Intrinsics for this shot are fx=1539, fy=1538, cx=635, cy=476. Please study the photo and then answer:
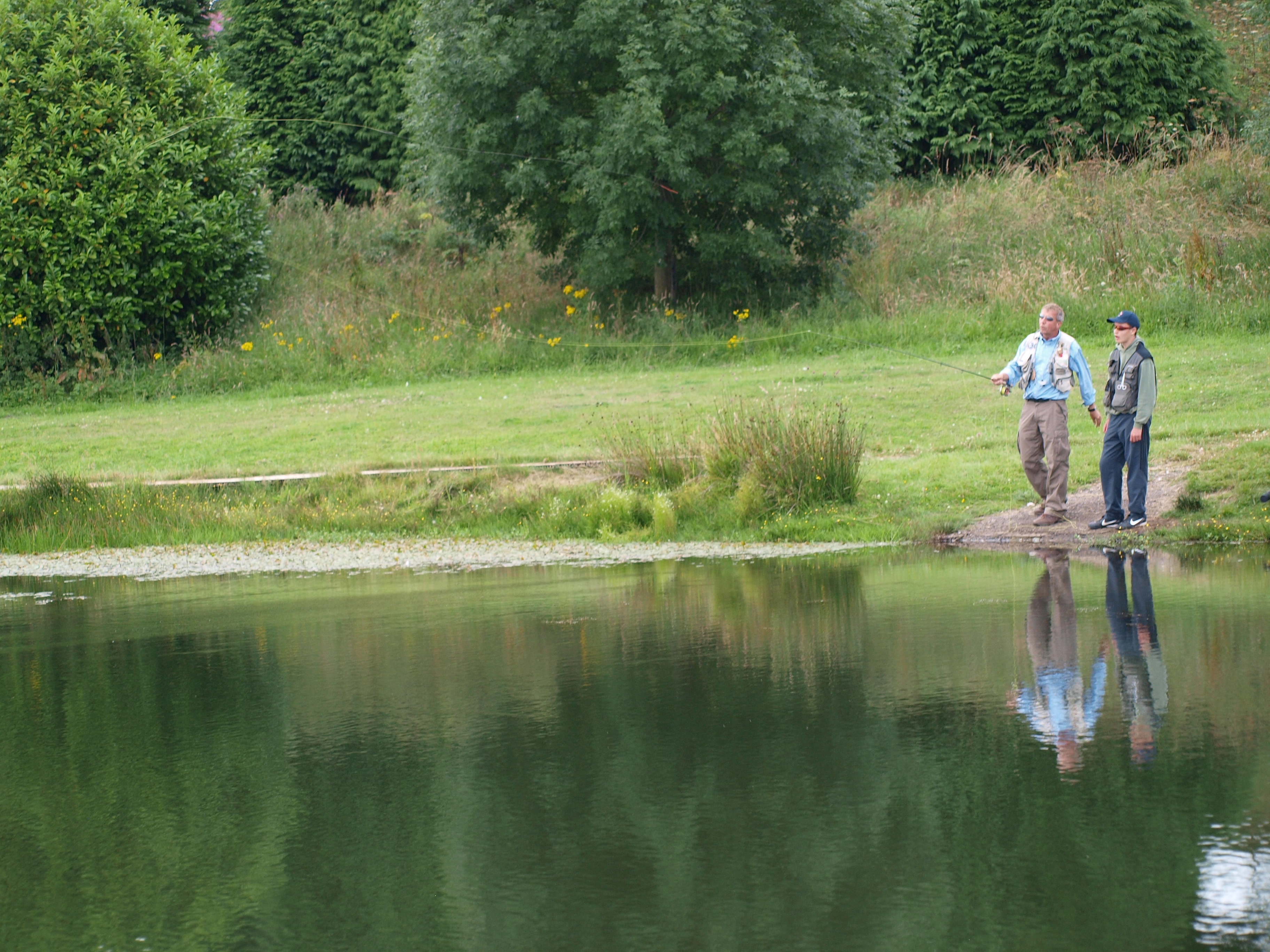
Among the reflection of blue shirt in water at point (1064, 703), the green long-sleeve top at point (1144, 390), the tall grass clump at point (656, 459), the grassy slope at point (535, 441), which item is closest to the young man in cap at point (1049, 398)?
the green long-sleeve top at point (1144, 390)

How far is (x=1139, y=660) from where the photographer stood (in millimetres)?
8055

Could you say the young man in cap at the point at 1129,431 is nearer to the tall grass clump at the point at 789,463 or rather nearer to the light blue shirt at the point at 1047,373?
the light blue shirt at the point at 1047,373

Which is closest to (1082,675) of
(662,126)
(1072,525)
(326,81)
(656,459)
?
(1072,525)

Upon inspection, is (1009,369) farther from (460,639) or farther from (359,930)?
(359,930)

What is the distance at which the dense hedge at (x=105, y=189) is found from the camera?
27.9 metres

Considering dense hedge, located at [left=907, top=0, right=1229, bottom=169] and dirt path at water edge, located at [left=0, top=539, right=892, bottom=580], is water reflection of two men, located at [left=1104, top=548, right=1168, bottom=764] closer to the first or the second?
dirt path at water edge, located at [left=0, top=539, right=892, bottom=580]

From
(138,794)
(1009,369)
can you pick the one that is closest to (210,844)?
(138,794)

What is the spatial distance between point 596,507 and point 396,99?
2647cm

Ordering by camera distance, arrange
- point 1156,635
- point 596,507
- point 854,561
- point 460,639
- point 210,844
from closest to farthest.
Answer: point 210,844 → point 1156,635 → point 460,639 → point 854,561 → point 596,507

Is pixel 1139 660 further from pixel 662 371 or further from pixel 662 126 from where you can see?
pixel 662 126

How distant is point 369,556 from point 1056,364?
6.53 metres

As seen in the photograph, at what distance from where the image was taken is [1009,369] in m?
13.5

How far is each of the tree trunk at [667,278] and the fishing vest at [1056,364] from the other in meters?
16.6

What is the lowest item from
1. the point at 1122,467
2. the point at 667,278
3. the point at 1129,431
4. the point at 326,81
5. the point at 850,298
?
the point at 1122,467
